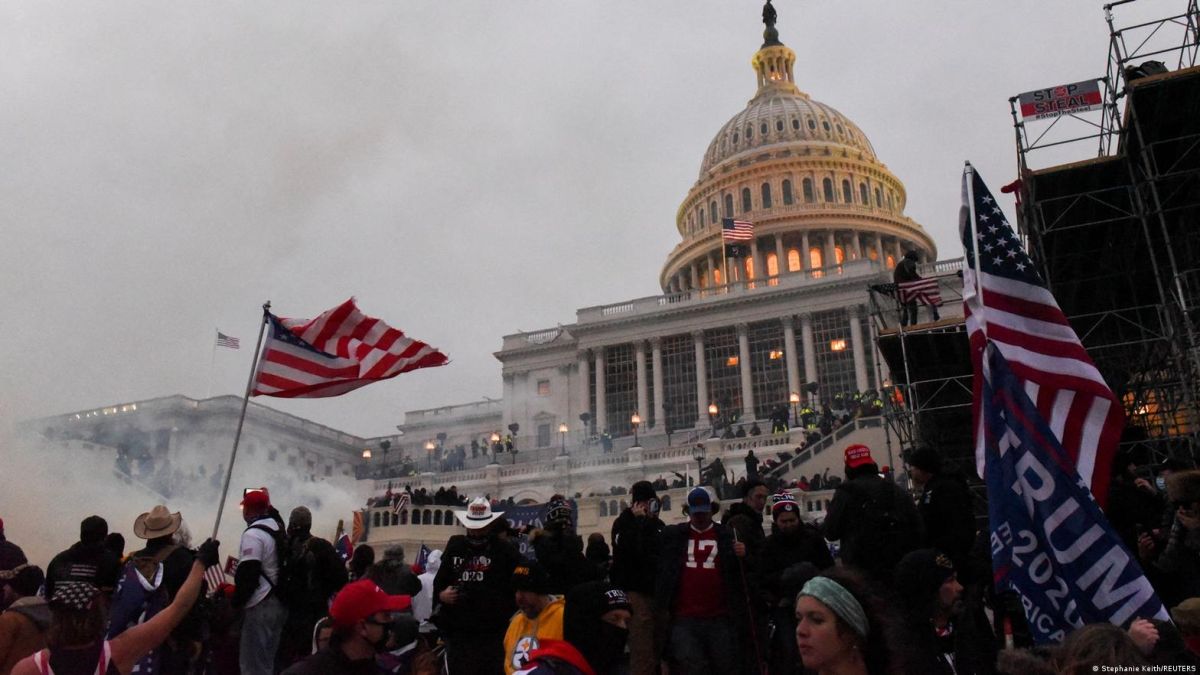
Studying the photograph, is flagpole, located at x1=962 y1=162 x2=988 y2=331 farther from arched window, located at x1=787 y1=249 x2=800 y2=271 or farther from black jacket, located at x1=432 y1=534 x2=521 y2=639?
arched window, located at x1=787 y1=249 x2=800 y2=271

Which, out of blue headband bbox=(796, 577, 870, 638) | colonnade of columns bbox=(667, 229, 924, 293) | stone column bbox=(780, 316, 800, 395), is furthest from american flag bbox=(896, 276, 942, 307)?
colonnade of columns bbox=(667, 229, 924, 293)

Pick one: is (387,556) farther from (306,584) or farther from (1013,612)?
(1013,612)

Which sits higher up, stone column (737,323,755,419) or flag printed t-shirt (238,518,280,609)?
stone column (737,323,755,419)

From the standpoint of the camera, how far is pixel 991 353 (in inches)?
264

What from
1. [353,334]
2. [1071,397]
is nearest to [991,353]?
[1071,397]

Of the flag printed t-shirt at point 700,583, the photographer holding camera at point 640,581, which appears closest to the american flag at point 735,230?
the photographer holding camera at point 640,581

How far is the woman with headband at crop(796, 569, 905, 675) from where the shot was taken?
372 cm

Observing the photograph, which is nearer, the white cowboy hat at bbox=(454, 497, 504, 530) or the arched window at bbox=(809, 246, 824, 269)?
the white cowboy hat at bbox=(454, 497, 504, 530)

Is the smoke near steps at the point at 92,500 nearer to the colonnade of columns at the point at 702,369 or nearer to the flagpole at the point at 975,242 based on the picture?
the flagpole at the point at 975,242

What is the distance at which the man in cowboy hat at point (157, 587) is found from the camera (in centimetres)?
653

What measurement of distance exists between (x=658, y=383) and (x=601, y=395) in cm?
445

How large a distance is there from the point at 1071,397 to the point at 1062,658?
4374 millimetres

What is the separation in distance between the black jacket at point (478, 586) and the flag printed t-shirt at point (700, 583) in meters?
1.45

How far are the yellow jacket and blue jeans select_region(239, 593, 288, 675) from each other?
246cm
